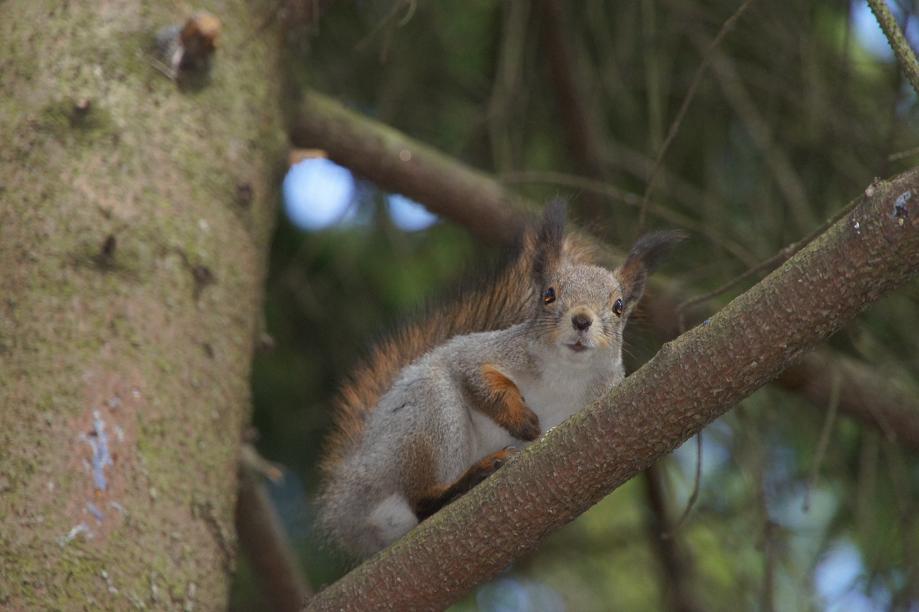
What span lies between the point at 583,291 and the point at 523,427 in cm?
31

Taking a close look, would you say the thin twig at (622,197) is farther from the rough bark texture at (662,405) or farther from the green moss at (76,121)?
the rough bark texture at (662,405)

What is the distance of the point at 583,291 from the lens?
90.7 inches

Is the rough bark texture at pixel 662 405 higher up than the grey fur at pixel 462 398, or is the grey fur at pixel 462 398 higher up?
the rough bark texture at pixel 662 405

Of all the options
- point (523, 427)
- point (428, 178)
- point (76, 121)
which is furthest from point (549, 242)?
point (76, 121)

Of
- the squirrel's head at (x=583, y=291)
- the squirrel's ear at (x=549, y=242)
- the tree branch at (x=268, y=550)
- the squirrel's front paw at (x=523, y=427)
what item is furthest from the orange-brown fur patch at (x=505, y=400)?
the tree branch at (x=268, y=550)

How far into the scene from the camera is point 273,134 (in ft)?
8.48

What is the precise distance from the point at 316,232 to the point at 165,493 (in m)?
1.35

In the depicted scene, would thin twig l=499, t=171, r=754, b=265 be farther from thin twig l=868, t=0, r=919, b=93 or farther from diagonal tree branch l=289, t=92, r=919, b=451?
thin twig l=868, t=0, r=919, b=93

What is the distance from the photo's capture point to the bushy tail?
2.50m

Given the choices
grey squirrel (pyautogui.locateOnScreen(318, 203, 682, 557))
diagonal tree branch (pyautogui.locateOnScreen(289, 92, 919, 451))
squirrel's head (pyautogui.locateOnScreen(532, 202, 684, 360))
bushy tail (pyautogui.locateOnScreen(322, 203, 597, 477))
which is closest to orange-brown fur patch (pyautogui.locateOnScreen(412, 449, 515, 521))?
grey squirrel (pyautogui.locateOnScreen(318, 203, 682, 557))

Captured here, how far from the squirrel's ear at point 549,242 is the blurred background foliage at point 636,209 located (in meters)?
0.18

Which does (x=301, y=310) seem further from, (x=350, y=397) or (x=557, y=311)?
(x=557, y=311)

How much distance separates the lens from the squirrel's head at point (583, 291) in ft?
7.30

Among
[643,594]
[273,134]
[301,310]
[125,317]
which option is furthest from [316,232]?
[643,594]
